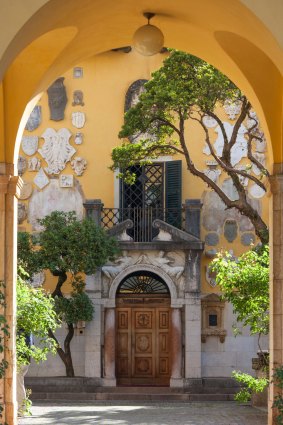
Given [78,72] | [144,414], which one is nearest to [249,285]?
[144,414]

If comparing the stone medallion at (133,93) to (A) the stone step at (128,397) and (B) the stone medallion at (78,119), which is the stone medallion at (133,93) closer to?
(B) the stone medallion at (78,119)

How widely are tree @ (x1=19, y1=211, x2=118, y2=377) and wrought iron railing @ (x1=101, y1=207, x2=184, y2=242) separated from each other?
173 cm

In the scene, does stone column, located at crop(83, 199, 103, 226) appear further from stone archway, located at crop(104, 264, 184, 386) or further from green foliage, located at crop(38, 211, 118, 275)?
green foliage, located at crop(38, 211, 118, 275)

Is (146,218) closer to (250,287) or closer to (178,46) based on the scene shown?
(250,287)

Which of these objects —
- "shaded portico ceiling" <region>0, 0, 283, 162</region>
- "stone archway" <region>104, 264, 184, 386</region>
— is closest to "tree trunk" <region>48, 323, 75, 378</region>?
"stone archway" <region>104, 264, 184, 386</region>

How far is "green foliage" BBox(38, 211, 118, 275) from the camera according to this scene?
2362 cm

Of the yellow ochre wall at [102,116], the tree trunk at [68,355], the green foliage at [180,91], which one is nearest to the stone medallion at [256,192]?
the yellow ochre wall at [102,116]

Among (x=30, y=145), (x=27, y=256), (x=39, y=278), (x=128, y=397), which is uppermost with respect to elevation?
(x=30, y=145)

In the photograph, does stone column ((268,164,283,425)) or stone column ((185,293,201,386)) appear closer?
stone column ((268,164,283,425))

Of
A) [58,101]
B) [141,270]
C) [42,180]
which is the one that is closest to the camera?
[141,270]

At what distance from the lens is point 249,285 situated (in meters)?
15.7

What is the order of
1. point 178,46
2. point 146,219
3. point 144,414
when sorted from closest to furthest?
point 178,46 < point 144,414 < point 146,219

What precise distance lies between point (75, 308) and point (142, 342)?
7.38 ft

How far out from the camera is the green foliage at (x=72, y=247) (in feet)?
77.5
